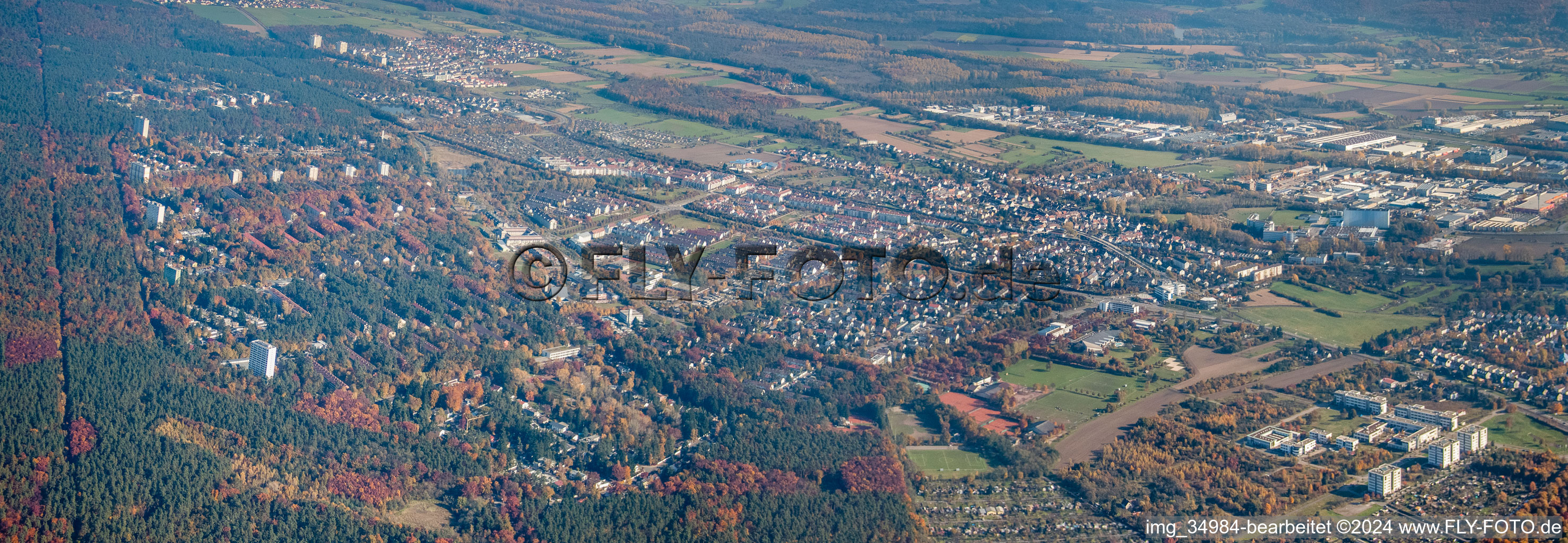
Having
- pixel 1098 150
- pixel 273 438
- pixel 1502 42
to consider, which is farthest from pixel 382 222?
pixel 1502 42

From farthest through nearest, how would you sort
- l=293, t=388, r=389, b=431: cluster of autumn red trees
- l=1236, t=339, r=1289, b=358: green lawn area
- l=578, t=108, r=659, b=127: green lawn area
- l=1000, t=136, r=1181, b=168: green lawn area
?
l=578, t=108, r=659, b=127: green lawn area, l=1000, t=136, r=1181, b=168: green lawn area, l=1236, t=339, r=1289, b=358: green lawn area, l=293, t=388, r=389, b=431: cluster of autumn red trees

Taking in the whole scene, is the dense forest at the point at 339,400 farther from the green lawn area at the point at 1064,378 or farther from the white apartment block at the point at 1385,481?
the white apartment block at the point at 1385,481

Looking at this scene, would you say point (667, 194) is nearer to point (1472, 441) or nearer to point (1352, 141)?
point (1352, 141)

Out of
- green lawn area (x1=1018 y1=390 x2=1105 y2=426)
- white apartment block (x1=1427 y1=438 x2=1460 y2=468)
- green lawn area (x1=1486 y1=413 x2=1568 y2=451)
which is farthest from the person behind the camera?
green lawn area (x1=1018 y1=390 x2=1105 y2=426)

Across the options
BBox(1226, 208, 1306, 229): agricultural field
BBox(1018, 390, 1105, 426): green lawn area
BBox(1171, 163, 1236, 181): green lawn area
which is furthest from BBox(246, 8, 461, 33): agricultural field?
BBox(1018, 390, 1105, 426): green lawn area

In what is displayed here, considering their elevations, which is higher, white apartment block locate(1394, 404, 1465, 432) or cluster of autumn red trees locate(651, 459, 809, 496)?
white apartment block locate(1394, 404, 1465, 432)

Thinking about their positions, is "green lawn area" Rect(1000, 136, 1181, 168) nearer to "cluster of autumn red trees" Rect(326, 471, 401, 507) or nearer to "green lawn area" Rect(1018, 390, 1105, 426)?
"green lawn area" Rect(1018, 390, 1105, 426)

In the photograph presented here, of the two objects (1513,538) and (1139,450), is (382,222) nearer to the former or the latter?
(1139,450)
